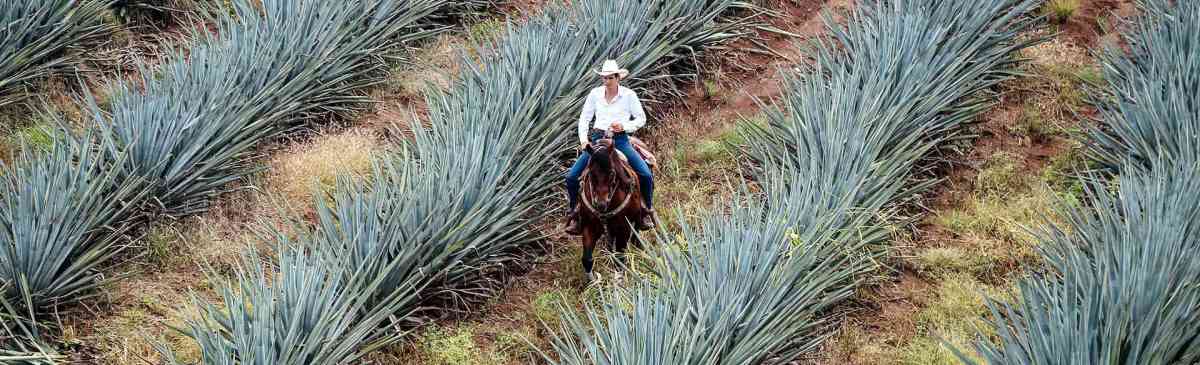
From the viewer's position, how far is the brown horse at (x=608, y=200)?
726 cm

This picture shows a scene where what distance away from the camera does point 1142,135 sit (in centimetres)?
834

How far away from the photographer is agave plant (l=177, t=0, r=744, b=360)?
300 inches

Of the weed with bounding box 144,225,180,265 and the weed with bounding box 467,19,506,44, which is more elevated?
the weed with bounding box 467,19,506,44

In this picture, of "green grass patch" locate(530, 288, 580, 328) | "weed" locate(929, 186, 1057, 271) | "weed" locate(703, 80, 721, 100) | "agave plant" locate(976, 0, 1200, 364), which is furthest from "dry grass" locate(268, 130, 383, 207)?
"agave plant" locate(976, 0, 1200, 364)

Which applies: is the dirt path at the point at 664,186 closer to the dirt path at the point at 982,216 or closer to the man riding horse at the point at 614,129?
the man riding horse at the point at 614,129

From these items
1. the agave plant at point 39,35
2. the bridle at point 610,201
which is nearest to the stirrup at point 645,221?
the bridle at point 610,201

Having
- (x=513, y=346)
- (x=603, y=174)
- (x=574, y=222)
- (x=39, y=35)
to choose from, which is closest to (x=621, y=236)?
(x=574, y=222)

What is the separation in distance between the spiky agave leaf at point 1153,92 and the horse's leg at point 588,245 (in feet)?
12.4

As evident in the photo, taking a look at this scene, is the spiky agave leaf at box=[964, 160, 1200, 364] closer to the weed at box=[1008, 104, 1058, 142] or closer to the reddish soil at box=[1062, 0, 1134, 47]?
the weed at box=[1008, 104, 1058, 142]

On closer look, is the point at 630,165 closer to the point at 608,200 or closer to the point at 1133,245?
the point at 608,200

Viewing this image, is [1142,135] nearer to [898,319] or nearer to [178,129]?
[898,319]

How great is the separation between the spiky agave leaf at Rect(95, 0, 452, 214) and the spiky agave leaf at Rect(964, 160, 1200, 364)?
5.93 metres

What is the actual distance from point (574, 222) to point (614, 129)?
74 cm

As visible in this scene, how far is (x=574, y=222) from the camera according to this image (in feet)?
25.9
